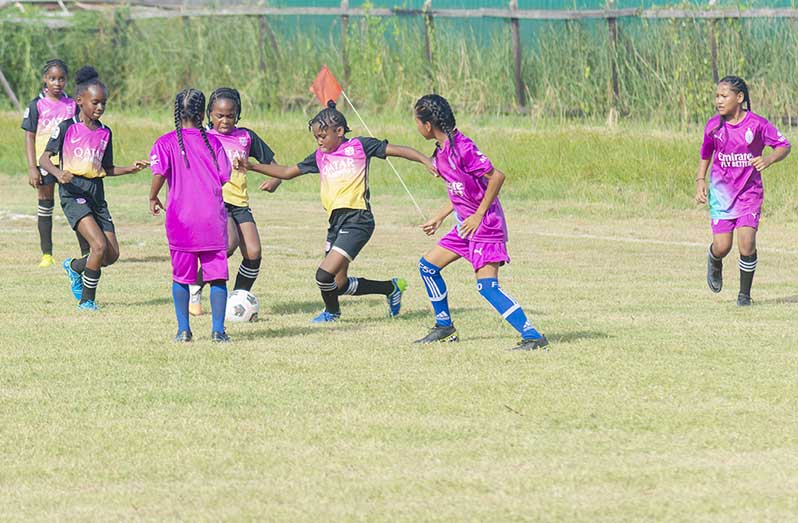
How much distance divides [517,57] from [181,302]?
16.2m

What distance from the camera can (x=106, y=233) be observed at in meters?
12.1

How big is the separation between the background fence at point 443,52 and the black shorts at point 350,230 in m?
13.1

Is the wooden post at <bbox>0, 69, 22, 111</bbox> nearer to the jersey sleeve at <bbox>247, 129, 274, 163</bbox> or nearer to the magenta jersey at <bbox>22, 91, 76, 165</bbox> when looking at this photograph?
the magenta jersey at <bbox>22, 91, 76, 165</bbox>

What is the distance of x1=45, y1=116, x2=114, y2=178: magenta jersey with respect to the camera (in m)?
12.0

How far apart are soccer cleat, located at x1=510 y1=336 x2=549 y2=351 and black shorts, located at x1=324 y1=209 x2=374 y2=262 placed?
173 centimetres

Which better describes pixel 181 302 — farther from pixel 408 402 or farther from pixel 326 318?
pixel 408 402

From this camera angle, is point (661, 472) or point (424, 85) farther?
point (424, 85)

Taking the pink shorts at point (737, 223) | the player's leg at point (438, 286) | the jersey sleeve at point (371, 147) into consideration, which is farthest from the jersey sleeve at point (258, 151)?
the pink shorts at point (737, 223)

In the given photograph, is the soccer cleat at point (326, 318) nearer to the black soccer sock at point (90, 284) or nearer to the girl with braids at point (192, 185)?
the girl with braids at point (192, 185)

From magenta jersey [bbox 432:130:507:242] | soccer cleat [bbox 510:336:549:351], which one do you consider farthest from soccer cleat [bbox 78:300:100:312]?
soccer cleat [bbox 510:336:549:351]

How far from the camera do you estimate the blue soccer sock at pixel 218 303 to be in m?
9.84

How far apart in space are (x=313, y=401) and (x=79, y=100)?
15.5 ft

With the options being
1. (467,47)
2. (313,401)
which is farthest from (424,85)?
(313,401)

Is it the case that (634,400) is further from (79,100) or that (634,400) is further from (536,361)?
(79,100)
